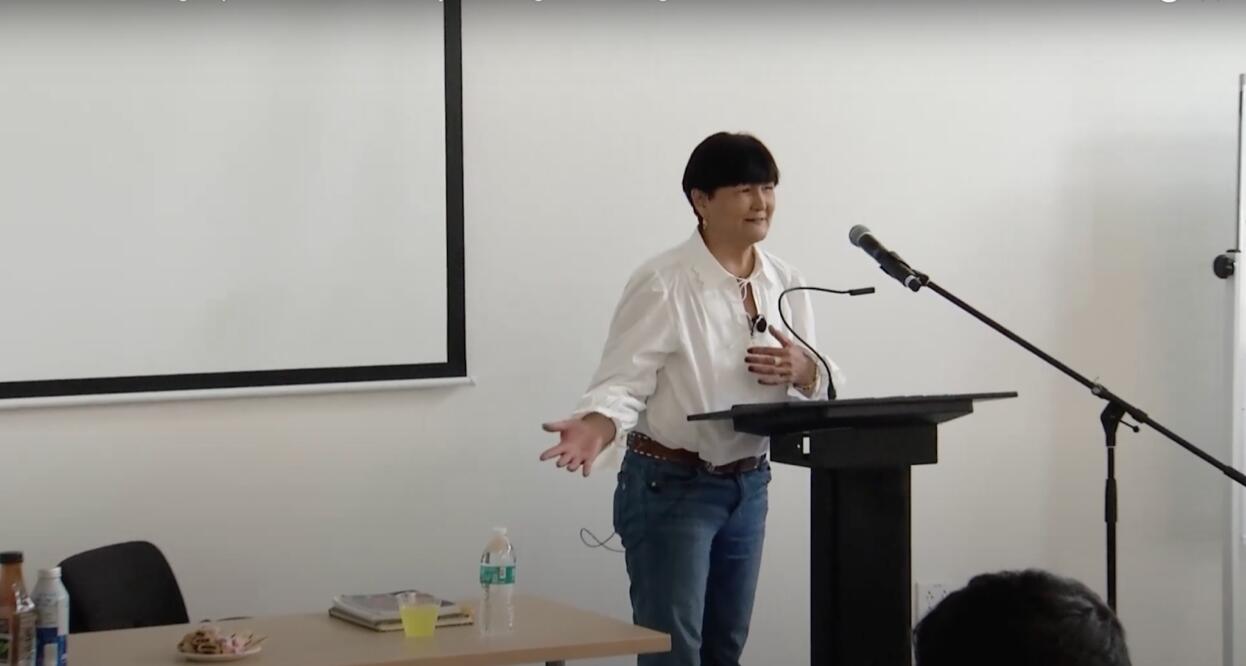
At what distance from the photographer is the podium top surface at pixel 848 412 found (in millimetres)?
2273

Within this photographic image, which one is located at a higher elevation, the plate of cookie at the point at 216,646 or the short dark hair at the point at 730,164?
the short dark hair at the point at 730,164

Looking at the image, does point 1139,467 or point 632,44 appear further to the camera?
point 1139,467

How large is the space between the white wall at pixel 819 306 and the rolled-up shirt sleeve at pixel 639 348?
766mm

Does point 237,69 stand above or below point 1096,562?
above

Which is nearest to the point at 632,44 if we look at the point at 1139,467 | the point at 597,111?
the point at 597,111

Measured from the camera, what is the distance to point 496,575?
8.31 feet

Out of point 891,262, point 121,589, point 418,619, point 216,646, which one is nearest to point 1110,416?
point 891,262

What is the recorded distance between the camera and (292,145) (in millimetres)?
3395

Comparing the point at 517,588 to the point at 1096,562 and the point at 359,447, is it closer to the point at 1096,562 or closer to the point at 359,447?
the point at 359,447

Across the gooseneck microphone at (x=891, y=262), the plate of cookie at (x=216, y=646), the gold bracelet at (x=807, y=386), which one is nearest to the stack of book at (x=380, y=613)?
the plate of cookie at (x=216, y=646)

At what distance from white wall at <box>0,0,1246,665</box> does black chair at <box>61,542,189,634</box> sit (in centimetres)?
44

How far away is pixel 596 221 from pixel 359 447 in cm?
82

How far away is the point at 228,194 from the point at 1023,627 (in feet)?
8.65

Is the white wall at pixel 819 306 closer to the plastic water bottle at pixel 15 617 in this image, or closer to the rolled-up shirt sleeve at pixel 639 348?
the rolled-up shirt sleeve at pixel 639 348
